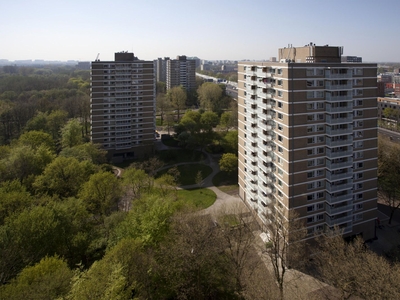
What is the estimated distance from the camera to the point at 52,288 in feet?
54.0

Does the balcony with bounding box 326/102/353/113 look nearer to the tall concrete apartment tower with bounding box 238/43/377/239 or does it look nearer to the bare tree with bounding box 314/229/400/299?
the tall concrete apartment tower with bounding box 238/43/377/239

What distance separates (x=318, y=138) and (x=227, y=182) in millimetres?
21520

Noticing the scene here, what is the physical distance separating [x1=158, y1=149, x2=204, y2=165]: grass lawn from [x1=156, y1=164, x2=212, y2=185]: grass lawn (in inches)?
116

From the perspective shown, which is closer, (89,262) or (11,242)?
(11,242)

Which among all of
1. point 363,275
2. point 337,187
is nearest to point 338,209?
point 337,187

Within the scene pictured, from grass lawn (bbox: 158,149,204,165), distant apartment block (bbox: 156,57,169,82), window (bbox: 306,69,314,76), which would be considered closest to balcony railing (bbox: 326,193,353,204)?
window (bbox: 306,69,314,76)

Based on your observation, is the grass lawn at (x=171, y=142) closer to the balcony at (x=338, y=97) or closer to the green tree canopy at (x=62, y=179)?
the green tree canopy at (x=62, y=179)

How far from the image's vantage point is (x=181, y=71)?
407 ft

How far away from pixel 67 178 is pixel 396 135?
229 ft

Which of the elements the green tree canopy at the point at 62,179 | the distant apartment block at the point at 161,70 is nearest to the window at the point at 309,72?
the green tree canopy at the point at 62,179

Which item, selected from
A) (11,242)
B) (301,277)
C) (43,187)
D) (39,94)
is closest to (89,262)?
(11,242)

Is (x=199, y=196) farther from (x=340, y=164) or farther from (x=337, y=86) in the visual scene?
(x=337, y=86)

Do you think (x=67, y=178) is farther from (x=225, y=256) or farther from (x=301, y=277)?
(x=301, y=277)

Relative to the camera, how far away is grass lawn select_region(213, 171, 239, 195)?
147 ft
